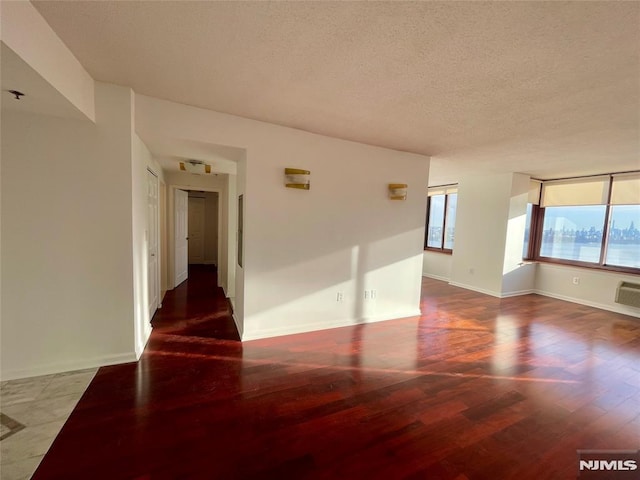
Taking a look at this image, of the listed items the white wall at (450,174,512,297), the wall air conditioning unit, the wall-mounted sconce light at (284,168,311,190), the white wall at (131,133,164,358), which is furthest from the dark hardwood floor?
the white wall at (450,174,512,297)

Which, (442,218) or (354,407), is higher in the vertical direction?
(442,218)

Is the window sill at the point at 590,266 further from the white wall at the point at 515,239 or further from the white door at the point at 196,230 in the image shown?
the white door at the point at 196,230

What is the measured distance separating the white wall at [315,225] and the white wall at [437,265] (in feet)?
10.2

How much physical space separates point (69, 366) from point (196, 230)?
581 centimetres

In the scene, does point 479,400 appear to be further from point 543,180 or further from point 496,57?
point 543,180

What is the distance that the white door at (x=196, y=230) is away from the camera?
7789 mm

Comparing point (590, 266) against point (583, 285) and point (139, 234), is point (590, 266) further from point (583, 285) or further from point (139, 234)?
point (139, 234)

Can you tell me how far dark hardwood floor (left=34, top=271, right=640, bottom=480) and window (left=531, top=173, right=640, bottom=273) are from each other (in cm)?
221

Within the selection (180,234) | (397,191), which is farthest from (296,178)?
(180,234)

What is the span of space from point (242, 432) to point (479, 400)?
1.87 m

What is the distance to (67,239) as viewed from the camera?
92.0 inches

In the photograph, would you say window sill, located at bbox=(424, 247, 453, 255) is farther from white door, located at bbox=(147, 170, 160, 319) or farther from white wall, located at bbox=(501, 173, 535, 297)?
white door, located at bbox=(147, 170, 160, 319)

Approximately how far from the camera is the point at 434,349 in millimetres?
3141

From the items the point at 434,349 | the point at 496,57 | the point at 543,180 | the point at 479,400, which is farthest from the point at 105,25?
the point at 543,180
